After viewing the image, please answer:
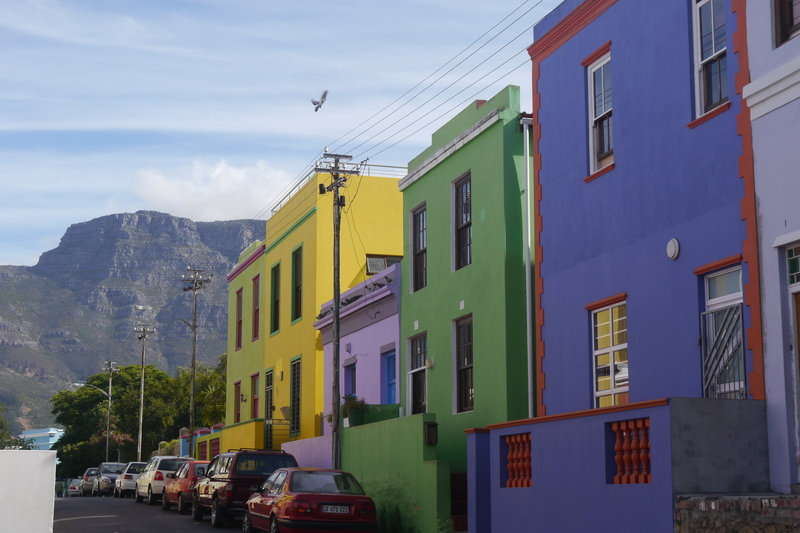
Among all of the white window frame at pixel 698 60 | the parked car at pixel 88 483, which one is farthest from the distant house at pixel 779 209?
the parked car at pixel 88 483

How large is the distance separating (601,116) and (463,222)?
18.5 ft

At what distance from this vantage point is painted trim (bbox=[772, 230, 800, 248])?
10461mm

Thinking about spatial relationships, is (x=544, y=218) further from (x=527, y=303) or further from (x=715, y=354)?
(x=715, y=354)

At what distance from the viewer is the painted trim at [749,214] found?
1088 cm

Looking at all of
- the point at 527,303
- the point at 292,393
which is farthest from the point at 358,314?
the point at 527,303

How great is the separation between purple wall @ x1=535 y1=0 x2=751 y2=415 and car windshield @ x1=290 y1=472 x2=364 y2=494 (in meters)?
3.88

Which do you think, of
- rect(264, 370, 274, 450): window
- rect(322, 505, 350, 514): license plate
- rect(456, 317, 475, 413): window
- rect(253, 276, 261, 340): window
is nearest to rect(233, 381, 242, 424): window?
rect(253, 276, 261, 340): window

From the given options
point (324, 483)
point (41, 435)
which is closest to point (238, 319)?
point (324, 483)

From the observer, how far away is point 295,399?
1230 inches

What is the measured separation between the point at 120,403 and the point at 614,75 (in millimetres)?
78121

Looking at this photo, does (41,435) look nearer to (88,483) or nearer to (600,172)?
(88,483)

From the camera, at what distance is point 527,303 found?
17.1m

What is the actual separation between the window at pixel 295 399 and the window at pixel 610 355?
692 inches

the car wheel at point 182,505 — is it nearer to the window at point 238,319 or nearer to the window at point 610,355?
the window at point 238,319
